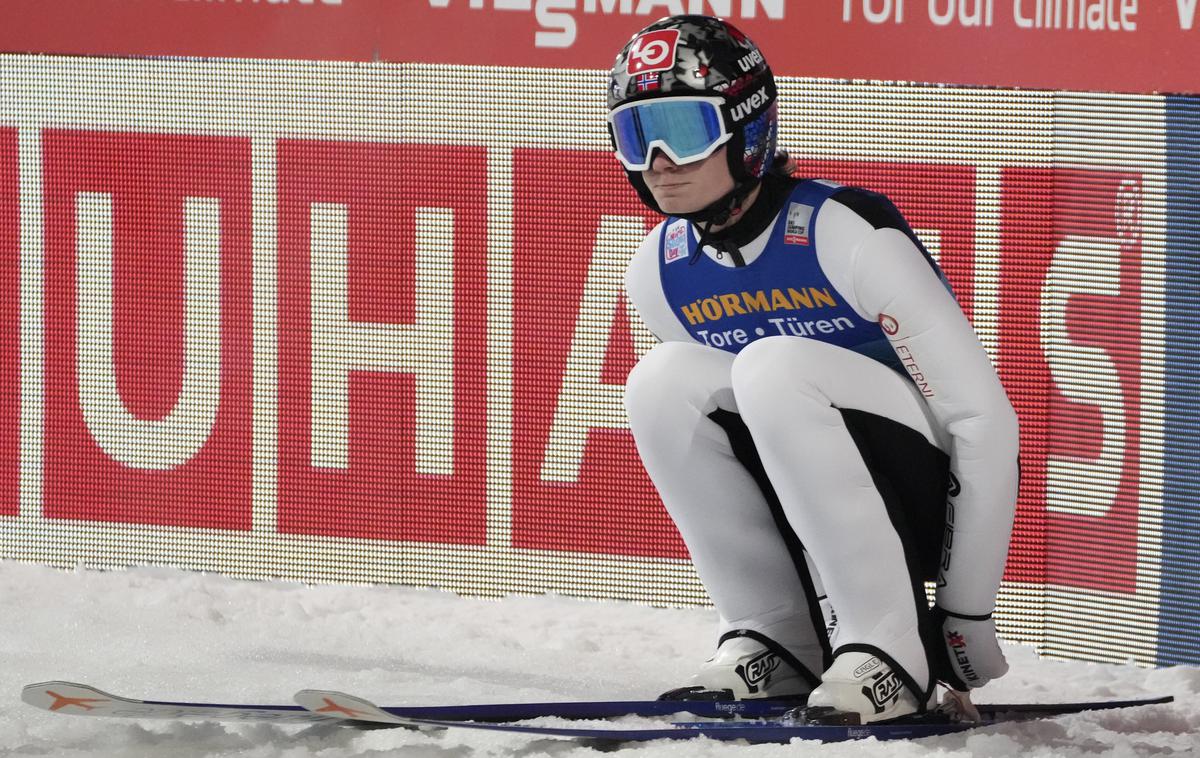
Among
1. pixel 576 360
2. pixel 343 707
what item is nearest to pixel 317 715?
pixel 343 707

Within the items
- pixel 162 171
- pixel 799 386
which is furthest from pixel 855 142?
pixel 162 171

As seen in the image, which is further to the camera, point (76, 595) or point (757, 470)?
point (76, 595)

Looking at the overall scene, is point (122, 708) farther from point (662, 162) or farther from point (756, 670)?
point (662, 162)

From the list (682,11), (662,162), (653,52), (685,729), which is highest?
(682,11)

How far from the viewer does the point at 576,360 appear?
315 centimetres

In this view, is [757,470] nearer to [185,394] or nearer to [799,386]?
[799,386]

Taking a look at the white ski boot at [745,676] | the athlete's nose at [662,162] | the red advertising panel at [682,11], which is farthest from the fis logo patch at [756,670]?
the red advertising panel at [682,11]

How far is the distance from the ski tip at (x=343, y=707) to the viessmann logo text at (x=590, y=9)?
1696 millimetres

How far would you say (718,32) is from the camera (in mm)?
2000

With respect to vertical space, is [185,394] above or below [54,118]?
below

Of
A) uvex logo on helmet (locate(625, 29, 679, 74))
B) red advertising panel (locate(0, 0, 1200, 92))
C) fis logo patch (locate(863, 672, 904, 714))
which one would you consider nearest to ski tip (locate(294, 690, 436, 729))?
fis logo patch (locate(863, 672, 904, 714))

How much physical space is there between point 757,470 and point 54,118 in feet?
6.60

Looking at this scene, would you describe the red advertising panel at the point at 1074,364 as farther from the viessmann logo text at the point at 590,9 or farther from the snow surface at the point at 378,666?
the viessmann logo text at the point at 590,9

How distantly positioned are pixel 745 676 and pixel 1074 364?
114 cm
